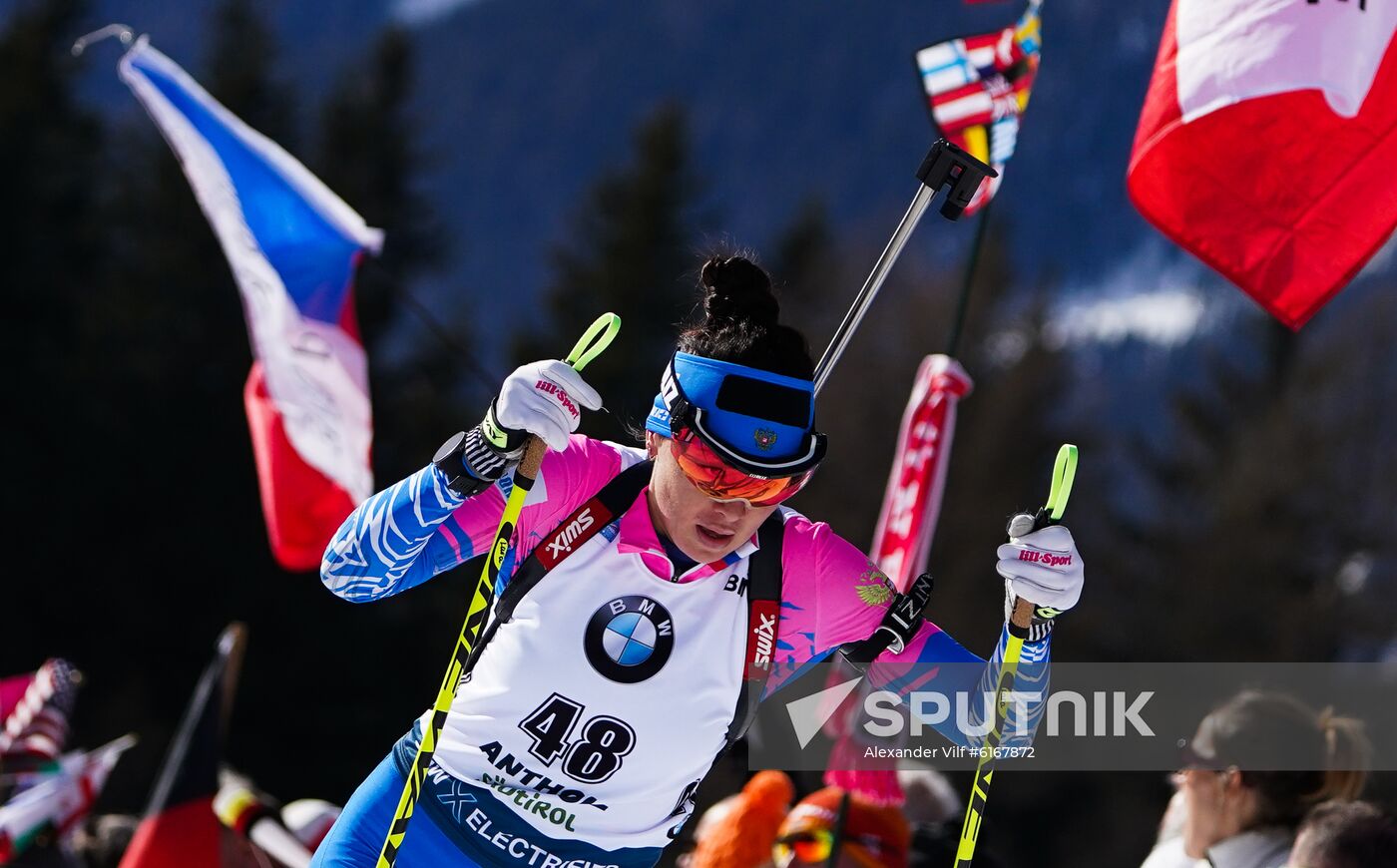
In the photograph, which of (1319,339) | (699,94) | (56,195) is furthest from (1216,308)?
→ (699,94)

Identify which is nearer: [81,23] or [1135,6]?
[81,23]

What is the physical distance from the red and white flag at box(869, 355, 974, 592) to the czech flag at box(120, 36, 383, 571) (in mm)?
2144

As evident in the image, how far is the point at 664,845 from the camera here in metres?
3.70

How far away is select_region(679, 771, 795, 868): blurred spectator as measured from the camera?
17.4 feet

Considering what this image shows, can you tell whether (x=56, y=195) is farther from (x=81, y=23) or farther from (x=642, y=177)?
(x=642, y=177)

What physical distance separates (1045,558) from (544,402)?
3.30ft

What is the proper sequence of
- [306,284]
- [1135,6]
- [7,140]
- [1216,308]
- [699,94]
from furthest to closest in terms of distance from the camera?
1. [699,94]
2. [1135,6]
3. [1216,308]
4. [7,140]
5. [306,284]

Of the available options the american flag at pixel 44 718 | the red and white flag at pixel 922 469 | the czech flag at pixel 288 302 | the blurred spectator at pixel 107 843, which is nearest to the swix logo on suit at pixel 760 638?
the red and white flag at pixel 922 469

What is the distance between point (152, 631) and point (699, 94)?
79030mm

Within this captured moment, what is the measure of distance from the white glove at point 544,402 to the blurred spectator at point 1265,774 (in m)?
1.91

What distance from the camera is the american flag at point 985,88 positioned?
7.12m

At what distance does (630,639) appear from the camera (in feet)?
11.6

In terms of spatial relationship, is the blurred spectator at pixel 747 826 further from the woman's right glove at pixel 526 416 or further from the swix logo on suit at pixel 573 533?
the woman's right glove at pixel 526 416

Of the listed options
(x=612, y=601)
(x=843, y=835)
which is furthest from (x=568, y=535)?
(x=843, y=835)
